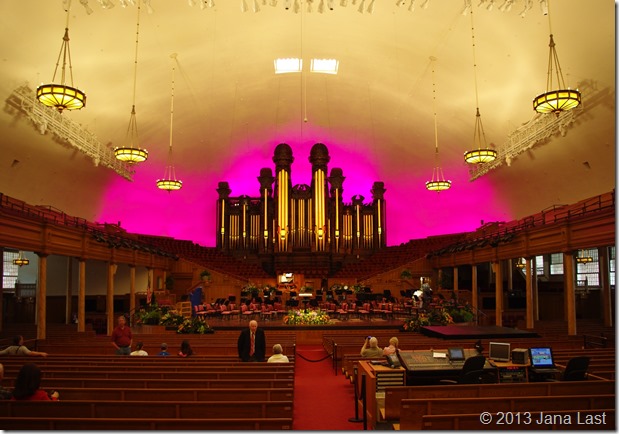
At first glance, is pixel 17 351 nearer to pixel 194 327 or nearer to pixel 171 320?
pixel 194 327

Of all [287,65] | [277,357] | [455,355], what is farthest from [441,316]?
[287,65]

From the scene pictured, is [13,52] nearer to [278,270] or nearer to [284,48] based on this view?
[284,48]

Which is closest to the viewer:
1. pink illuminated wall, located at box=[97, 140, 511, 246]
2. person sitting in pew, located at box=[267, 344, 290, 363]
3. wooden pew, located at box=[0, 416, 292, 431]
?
wooden pew, located at box=[0, 416, 292, 431]

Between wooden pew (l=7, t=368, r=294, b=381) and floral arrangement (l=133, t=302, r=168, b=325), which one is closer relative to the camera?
wooden pew (l=7, t=368, r=294, b=381)

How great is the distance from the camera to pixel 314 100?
78.1 feet

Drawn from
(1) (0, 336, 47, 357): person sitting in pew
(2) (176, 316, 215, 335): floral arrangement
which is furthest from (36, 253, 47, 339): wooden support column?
(1) (0, 336, 47, 357): person sitting in pew

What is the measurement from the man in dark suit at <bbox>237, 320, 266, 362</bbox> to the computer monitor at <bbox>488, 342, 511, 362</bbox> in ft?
11.2

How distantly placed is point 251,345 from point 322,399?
1.38 meters

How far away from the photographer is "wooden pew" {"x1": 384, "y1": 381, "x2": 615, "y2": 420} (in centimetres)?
532

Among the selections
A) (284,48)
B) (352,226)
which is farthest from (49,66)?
(352,226)

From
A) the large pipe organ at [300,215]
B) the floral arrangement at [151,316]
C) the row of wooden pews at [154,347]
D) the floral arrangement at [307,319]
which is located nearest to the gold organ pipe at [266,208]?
the large pipe organ at [300,215]

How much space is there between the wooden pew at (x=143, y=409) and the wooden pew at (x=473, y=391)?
1244 mm

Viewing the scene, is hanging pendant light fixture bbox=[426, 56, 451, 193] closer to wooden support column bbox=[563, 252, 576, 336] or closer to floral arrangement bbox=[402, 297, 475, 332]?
floral arrangement bbox=[402, 297, 475, 332]

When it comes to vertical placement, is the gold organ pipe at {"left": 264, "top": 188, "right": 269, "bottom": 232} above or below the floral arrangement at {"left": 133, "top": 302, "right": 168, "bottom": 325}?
above
